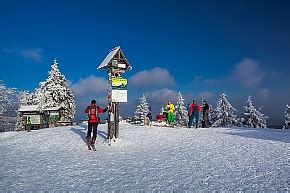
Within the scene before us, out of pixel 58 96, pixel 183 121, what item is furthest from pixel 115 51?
pixel 183 121

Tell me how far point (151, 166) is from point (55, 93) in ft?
129

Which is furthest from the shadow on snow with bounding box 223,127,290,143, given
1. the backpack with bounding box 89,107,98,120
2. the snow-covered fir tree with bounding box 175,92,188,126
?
the snow-covered fir tree with bounding box 175,92,188,126

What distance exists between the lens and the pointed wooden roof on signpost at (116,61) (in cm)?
1547

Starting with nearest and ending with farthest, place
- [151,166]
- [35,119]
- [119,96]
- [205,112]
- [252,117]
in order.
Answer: [151,166], [119,96], [205,112], [35,119], [252,117]

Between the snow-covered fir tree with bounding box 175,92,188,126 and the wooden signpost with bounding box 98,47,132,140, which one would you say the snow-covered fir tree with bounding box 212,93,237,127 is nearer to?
the snow-covered fir tree with bounding box 175,92,188,126

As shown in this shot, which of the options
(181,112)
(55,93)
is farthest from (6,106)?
(181,112)

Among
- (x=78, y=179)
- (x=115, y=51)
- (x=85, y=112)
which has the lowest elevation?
(x=78, y=179)

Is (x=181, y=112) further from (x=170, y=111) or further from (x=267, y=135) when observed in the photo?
(x=267, y=135)

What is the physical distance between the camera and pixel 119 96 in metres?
15.2

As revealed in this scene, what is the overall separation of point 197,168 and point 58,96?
40.0 meters

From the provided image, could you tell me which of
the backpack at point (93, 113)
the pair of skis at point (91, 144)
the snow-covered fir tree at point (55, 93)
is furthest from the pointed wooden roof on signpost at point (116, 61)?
the snow-covered fir tree at point (55, 93)

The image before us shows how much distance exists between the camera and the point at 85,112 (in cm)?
1368

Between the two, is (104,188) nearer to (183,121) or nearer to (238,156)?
(238,156)

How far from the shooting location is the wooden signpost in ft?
49.6
